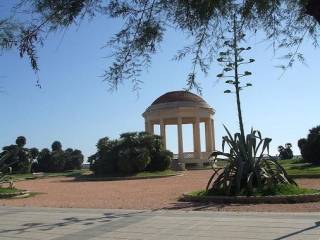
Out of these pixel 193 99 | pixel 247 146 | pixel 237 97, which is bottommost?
pixel 247 146

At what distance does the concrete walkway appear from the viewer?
904cm

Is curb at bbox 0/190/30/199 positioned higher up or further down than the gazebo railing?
further down

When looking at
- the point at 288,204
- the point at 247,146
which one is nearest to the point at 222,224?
the point at 288,204

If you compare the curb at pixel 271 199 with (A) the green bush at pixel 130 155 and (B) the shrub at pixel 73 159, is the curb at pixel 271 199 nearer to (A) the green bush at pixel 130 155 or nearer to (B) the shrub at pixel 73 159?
(A) the green bush at pixel 130 155

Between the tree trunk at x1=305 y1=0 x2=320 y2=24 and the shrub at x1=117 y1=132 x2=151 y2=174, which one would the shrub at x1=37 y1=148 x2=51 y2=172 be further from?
the tree trunk at x1=305 y1=0 x2=320 y2=24

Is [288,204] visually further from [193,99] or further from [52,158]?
[52,158]

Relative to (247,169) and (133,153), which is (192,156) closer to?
(133,153)

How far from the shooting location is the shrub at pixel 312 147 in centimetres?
4403

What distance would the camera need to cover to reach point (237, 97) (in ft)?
66.4

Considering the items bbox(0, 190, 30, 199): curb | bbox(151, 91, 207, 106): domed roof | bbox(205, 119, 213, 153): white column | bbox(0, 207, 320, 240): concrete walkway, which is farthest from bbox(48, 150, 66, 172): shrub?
bbox(0, 207, 320, 240): concrete walkway

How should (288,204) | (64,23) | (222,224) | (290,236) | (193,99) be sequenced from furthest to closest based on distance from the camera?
(193,99), (288,204), (222,224), (290,236), (64,23)

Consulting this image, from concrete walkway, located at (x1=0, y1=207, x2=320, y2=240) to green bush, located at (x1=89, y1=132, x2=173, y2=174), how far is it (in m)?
29.2

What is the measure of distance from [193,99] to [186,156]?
6.90 m

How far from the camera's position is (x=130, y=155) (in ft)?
139
